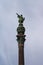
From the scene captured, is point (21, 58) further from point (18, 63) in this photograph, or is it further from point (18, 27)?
point (18, 27)

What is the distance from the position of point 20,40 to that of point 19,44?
877 millimetres

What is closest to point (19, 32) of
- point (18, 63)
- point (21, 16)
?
point (21, 16)

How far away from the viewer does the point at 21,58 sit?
3969cm

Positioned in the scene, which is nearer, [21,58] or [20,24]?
[21,58]

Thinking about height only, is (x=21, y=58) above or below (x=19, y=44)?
below

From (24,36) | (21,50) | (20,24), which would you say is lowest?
(21,50)

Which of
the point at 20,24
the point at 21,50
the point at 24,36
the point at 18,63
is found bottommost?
the point at 18,63

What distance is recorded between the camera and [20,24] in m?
42.8

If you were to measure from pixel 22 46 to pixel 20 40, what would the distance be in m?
1.43

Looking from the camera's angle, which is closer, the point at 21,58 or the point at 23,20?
the point at 21,58

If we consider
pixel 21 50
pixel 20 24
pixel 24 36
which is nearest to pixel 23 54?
pixel 21 50

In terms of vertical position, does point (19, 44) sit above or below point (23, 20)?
below

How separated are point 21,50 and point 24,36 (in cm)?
321

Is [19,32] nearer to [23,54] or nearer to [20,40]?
[20,40]
